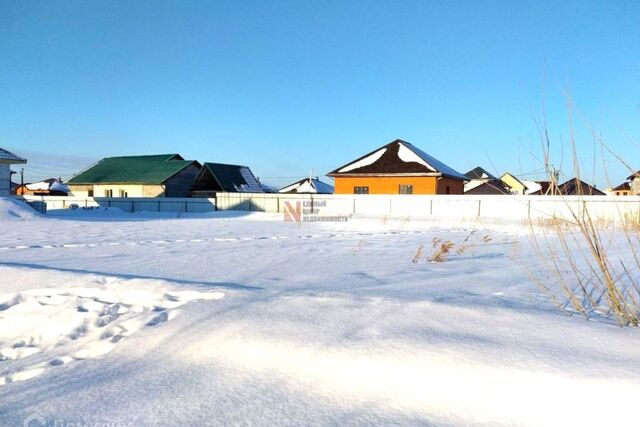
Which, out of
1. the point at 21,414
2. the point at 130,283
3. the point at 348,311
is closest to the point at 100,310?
the point at 130,283

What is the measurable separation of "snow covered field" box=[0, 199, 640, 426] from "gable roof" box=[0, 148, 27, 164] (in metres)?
16.9

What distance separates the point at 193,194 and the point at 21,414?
30.0m

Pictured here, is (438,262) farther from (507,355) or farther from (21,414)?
(21,414)

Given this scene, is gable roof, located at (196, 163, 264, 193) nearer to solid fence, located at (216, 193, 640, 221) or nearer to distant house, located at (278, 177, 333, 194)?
solid fence, located at (216, 193, 640, 221)

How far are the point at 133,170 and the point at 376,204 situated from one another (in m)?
20.1

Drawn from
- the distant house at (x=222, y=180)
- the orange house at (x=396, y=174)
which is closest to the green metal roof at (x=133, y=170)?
the distant house at (x=222, y=180)

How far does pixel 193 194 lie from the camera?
30.6 m

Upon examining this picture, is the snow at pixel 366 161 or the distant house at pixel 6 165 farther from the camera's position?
the snow at pixel 366 161

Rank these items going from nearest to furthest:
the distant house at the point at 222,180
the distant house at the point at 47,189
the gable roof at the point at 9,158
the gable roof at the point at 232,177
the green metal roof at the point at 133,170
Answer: the gable roof at the point at 9,158, the gable roof at the point at 232,177, the distant house at the point at 222,180, the green metal roof at the point at 133,170, the distant house at the point at 47,189

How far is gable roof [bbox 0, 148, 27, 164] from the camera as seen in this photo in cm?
1688

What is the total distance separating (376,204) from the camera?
20328mm

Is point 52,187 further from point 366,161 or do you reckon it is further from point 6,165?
point 366,161

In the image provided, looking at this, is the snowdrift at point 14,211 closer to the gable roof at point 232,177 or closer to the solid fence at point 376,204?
the solid fence at point 376,204

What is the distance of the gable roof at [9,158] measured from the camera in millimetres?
16875
